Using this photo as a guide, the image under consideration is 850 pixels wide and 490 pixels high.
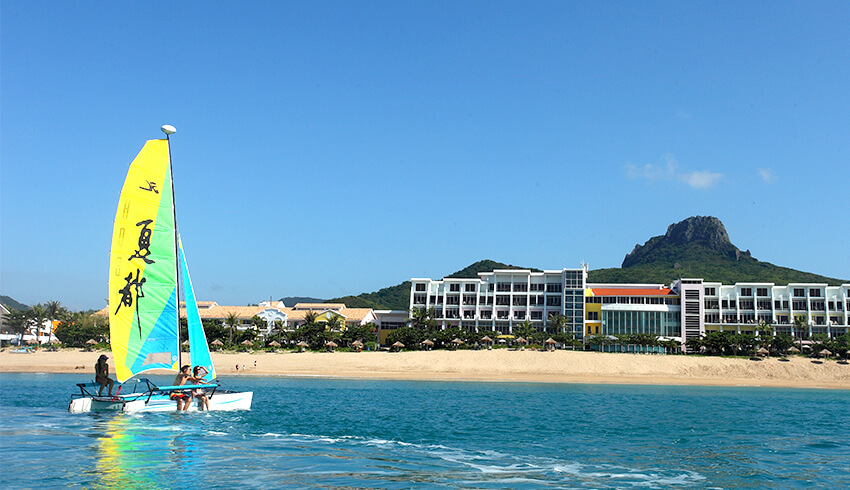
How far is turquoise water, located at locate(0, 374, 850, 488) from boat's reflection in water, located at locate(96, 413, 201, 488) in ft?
0.15

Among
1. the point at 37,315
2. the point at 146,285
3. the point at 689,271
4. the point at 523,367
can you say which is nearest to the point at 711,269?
the point at 689,271

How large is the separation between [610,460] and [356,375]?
41.1 metres

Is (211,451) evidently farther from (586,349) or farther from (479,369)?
(586,349)

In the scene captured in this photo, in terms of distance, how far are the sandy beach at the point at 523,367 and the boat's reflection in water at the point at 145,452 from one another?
1351 inches

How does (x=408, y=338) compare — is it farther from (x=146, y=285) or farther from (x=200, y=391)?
(x=146, y=285)

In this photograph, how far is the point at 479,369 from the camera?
64125 millimetres

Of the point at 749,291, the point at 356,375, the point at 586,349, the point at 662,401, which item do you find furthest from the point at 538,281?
the point at 662,401

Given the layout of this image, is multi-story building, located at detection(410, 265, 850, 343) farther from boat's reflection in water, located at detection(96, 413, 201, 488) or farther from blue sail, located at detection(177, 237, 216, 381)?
boat's reflection in water, located at detection(96, 413, 201, 488)

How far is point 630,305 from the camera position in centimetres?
9062

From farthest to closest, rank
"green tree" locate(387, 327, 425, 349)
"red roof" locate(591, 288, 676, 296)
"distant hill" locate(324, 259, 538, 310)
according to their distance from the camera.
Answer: "distant hill" locate(324, 259, 538, 310) < "red roof" locate(591, 288, 676, 296) < "green tree" locate(387, 327, 425, 349)

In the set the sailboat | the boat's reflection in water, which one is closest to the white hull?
the sailboat

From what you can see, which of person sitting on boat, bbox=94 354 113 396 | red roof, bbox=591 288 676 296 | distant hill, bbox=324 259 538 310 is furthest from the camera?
distant hill, bbox=324 259 538 310

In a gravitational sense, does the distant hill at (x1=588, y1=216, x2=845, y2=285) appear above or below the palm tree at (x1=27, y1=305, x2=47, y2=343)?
above

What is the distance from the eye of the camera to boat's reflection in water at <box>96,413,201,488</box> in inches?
613
